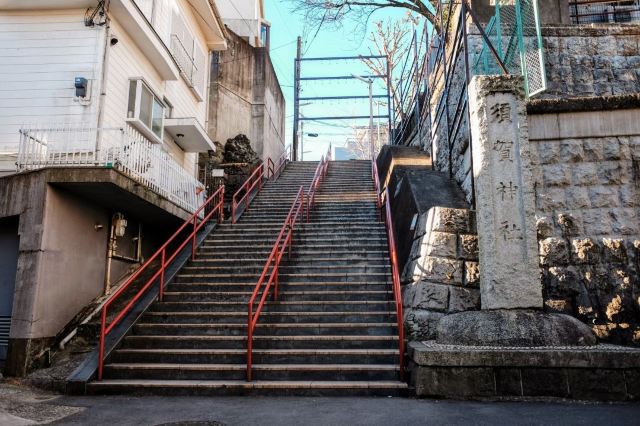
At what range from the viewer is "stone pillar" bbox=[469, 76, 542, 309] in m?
5.80

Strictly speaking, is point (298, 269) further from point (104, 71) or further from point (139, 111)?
point (104, 71)

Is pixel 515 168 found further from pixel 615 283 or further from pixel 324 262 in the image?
pixel 324 262

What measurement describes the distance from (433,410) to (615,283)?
365cm

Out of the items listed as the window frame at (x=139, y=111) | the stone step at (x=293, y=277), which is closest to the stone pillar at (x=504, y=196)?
the stone step at (x=293, y=277)

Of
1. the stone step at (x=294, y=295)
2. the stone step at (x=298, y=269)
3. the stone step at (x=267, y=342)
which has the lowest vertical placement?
the stone step at (x=267, y=342)

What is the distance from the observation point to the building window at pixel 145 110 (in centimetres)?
1043

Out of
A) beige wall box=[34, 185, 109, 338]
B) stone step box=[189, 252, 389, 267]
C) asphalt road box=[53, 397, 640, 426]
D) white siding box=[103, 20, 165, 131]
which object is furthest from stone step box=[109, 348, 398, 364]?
white siding box=[103, 20, 165, 131]

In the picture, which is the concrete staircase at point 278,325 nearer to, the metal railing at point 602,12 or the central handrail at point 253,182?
the central handrail at point 253,182

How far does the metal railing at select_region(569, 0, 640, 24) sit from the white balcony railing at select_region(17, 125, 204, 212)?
11.0 m

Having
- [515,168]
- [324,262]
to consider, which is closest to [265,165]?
[324,262]

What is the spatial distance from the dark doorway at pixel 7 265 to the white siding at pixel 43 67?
1.53m

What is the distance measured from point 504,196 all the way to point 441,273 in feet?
4.90

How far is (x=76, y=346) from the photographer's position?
7727 mm

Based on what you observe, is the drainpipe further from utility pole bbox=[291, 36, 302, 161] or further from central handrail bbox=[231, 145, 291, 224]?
utility pole bbox=[291, 36, 302, 161]
